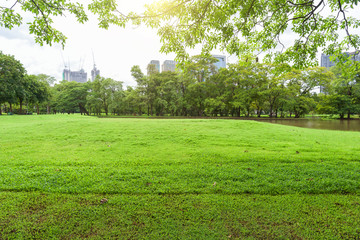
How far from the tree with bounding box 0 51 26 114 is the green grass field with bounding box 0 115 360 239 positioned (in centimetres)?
3166

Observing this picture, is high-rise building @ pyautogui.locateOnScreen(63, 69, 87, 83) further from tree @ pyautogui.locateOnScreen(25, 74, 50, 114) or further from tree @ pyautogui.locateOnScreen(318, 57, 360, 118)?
tree @ pyautogui.locateOnScreen(318, 57, 360, 118)

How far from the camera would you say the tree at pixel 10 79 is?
26984 mm

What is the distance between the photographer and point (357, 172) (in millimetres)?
3928

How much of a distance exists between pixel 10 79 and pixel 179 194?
128 ft

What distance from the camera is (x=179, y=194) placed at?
3.08 m

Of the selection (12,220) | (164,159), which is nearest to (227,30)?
(164,159)

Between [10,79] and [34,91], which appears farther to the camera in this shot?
[34,91]

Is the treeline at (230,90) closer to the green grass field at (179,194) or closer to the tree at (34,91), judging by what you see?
the tree at (34,91)

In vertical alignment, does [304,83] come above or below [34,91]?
above

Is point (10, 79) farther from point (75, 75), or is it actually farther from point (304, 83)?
point (75, 75)

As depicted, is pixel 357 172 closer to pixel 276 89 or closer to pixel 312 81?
pixel 276 89

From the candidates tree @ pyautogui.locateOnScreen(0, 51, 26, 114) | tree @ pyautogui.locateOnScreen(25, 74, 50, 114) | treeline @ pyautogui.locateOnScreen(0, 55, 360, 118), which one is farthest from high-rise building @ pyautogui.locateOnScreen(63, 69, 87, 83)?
tree @ pyautogui.locateOnScreen(0, 51, 26, 114)

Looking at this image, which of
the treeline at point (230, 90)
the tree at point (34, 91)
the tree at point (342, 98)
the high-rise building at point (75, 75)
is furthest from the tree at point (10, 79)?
the high-rise building at point (75, 75)

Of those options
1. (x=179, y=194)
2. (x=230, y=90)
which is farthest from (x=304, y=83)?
(x=179, y=194)
